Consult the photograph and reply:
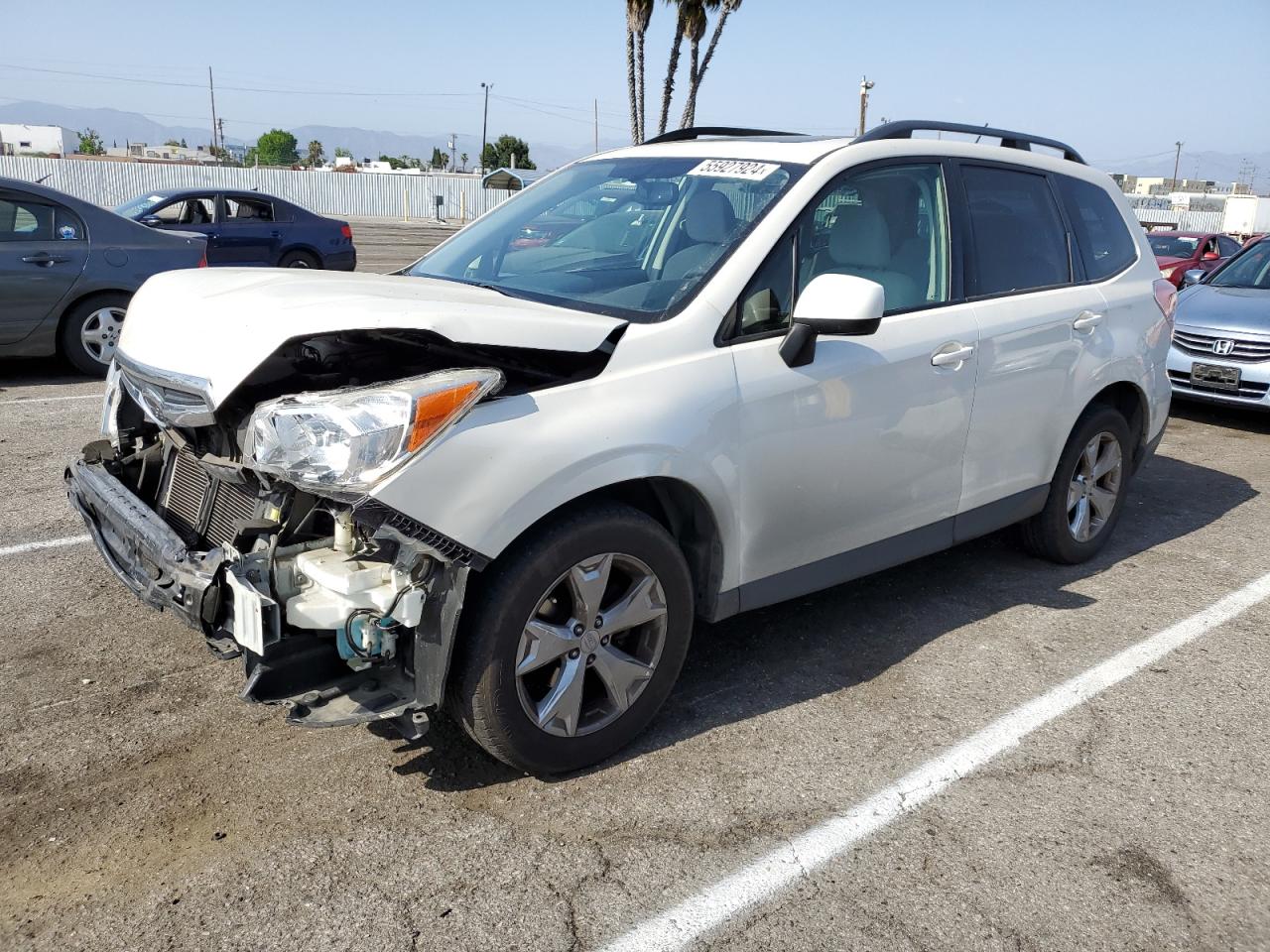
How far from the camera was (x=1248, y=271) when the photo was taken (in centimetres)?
977

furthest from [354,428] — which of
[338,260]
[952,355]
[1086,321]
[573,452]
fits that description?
[338,260]

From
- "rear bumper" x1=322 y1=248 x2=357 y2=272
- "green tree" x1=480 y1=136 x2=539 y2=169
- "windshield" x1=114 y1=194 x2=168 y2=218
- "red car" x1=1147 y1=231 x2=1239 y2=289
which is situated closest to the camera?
"windshield" x1=114 y1=194 x2=168 y2=218

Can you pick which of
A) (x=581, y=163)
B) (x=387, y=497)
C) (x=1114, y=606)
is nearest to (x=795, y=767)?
(x=387, y=497)

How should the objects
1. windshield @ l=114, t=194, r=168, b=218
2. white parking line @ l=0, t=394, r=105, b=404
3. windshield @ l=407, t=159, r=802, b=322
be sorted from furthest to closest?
windshield @ l=114, t=194, r=168, b=218, white parking line @ l=0, t=394, r=105, b=404, windshield @ l=407, t=159, r=802, b=322

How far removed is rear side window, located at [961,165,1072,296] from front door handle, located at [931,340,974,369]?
0.33 meters

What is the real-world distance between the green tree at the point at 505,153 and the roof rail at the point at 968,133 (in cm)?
8707

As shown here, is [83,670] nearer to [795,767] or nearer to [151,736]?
[151,736]

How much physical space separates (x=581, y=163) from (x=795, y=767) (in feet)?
9.00

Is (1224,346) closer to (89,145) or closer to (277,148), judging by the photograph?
(89,145)

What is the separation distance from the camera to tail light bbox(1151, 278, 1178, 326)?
17.2 ft

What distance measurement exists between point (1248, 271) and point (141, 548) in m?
9.97

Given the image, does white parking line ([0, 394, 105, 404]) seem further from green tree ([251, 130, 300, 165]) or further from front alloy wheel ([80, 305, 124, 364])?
green tree ([251, 130, 300, 165])

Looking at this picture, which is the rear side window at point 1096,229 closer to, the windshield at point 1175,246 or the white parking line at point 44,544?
the white parking line at point 44,544

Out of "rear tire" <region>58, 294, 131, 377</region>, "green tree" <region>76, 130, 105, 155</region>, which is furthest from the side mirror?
"green tree" <region>76, 130, 105, 155</region>
